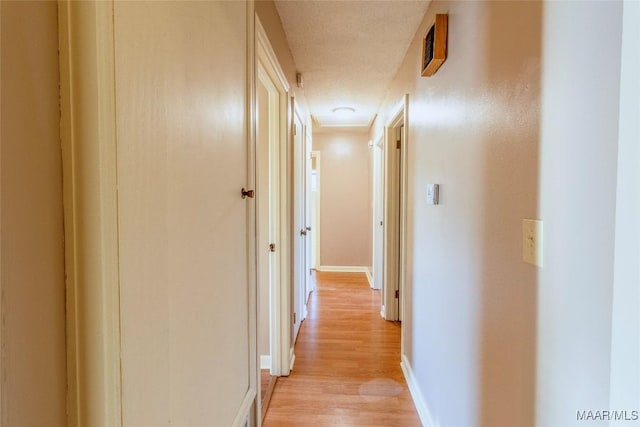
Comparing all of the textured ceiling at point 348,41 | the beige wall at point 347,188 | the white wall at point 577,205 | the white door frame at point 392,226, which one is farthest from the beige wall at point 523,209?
the beige wall at point 347,188

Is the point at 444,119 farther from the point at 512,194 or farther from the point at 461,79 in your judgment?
the point at 512,194

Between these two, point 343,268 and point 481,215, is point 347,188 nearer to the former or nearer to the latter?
point 343,268

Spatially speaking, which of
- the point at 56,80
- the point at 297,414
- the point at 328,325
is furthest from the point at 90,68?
the point at 328,325

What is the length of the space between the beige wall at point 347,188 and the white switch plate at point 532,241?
4525 mm

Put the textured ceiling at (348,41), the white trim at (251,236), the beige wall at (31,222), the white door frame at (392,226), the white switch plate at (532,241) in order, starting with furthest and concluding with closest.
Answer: the white door frame at (392,226) → the textured ceiling at (348,41) → the white trim at (251,236) → the white switch plate at (532,241) → the beige wall at (31,222)

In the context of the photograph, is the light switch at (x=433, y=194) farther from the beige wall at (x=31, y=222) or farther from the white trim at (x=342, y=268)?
the white trim at (x=342, y=268)

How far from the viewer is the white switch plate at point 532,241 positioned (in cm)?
86

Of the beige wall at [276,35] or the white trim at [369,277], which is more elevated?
the beige wall at [276,35]

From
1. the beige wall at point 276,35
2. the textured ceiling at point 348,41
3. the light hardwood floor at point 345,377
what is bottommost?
the light hardwood floor at point 345,377

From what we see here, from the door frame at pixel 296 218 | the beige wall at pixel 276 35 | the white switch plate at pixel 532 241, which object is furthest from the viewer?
the door frame at pixel 296 218

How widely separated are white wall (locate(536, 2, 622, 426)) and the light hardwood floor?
1.35m

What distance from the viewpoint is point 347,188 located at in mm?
5516

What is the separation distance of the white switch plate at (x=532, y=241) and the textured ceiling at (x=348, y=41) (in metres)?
1.50

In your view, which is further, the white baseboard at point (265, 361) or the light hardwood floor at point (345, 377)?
the white baseboard at point (265, 361)
